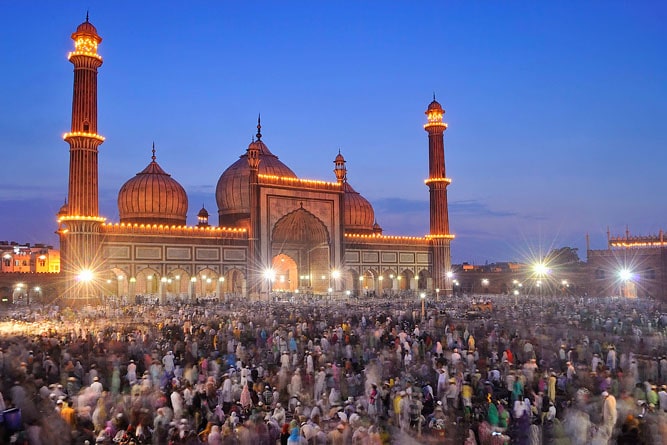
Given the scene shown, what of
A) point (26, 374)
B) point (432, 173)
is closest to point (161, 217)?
point (432, 173)

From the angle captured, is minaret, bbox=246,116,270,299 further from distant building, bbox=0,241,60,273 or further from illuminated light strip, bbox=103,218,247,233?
distant building, bbox=0,241,60,273

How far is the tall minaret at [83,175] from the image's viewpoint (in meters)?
30.7

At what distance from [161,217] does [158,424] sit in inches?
1270

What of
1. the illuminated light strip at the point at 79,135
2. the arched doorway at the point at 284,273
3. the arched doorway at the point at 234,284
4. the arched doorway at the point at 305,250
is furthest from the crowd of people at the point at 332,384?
the arched doorway at the point at 284,273

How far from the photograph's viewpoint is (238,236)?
38531 mm

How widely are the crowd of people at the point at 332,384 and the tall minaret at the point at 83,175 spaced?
35.1 feet

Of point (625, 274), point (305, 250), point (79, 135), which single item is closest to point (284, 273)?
point (305, 250)

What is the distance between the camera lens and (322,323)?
20172mm

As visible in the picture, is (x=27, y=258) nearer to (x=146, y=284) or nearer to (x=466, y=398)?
(x=146, y=284)

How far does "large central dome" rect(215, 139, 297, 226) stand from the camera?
144ft

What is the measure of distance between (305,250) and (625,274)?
2206 centimetres

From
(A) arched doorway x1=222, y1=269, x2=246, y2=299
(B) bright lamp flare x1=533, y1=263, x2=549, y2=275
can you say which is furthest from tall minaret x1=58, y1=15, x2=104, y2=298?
(B) bright lamp flare x1=533, y1=263, x2=549, y2=275

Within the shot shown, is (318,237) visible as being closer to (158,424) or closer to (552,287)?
(552,287)

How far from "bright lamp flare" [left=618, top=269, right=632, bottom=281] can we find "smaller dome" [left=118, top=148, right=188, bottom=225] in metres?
29.8
